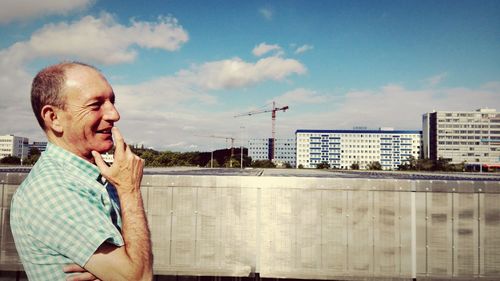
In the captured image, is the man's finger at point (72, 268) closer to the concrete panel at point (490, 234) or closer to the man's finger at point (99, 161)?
the man's finger at point (99, 161)

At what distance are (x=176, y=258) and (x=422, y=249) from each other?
7077mm

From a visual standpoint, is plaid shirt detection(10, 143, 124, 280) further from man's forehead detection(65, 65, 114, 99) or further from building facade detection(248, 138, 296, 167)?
building facade detection(248, 138, 296, 167)

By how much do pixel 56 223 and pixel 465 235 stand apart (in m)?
10.2

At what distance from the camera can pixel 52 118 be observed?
147 cm

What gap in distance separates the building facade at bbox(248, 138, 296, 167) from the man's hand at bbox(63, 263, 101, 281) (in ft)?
557

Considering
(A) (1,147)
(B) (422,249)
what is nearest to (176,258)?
(B) (422,249)

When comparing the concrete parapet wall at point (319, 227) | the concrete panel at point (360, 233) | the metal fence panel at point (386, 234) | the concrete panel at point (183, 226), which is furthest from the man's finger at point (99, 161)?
the metal fence panel at point (386, 234)

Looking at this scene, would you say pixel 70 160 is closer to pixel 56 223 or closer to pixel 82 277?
pixel 56 223

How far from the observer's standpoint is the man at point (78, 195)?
3.98ft

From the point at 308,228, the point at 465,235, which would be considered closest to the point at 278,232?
the point at 308,228

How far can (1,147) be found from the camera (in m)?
150

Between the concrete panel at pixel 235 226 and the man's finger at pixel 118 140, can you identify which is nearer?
the man's finger at pixel 118 140

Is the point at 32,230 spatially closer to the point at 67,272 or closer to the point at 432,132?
the point at 67,272

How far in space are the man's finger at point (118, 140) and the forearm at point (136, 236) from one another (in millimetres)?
219
